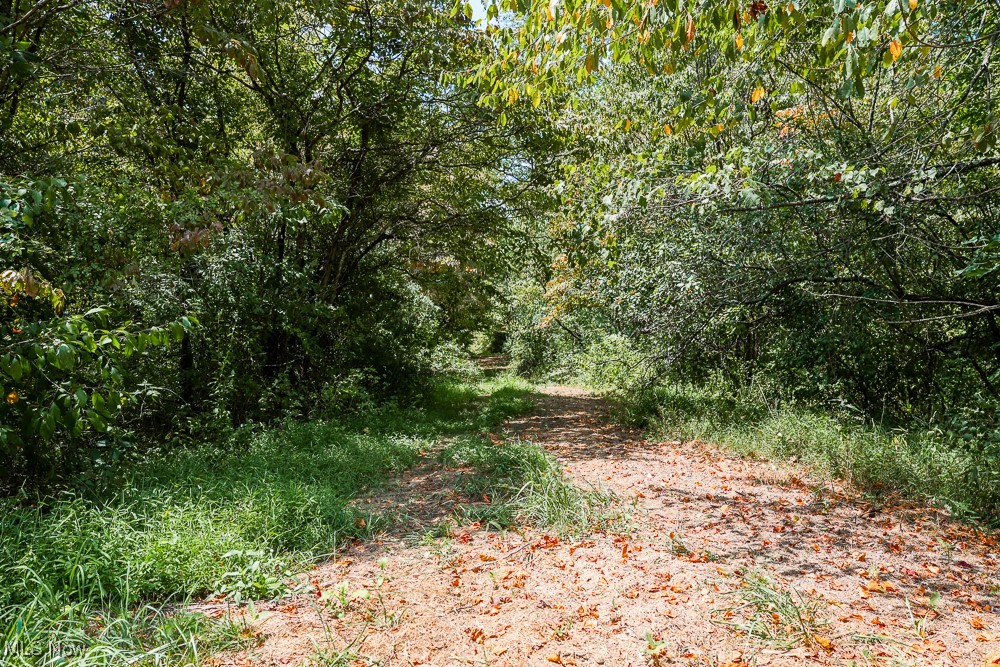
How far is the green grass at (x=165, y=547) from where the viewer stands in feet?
8.50

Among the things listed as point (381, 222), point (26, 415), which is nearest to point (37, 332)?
point (26, 415)

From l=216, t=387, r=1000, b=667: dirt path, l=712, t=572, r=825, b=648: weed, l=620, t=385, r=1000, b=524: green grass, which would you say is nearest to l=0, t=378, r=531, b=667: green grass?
l=216, t=387, r=1000, b=667: dirt path

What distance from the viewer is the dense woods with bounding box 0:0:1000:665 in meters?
3.32

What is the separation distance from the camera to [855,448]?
18.0 ft

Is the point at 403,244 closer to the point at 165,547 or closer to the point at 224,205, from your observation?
the point at 224,205

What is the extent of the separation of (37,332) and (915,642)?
491cm

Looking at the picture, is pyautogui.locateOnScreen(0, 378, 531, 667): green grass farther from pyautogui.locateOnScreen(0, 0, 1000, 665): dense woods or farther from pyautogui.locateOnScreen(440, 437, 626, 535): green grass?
pyautogui.locateOnScreen(440, 437, 626, 535): green grass

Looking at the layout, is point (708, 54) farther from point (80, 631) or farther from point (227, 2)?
point (80, 631)

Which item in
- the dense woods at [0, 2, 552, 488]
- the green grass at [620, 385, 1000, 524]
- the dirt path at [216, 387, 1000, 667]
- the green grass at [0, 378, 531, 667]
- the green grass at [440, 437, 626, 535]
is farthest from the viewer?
the green grass at [620, 385, 1000, 524]

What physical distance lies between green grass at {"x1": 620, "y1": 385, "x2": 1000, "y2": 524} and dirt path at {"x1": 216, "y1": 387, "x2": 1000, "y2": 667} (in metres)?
0.31

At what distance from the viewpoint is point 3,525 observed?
3.28 m

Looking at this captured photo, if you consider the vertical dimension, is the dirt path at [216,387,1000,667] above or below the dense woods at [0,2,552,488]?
below

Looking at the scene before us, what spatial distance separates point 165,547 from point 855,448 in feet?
18.9

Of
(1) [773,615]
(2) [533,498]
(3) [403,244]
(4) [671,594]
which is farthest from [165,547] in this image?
(3) [403,244]
